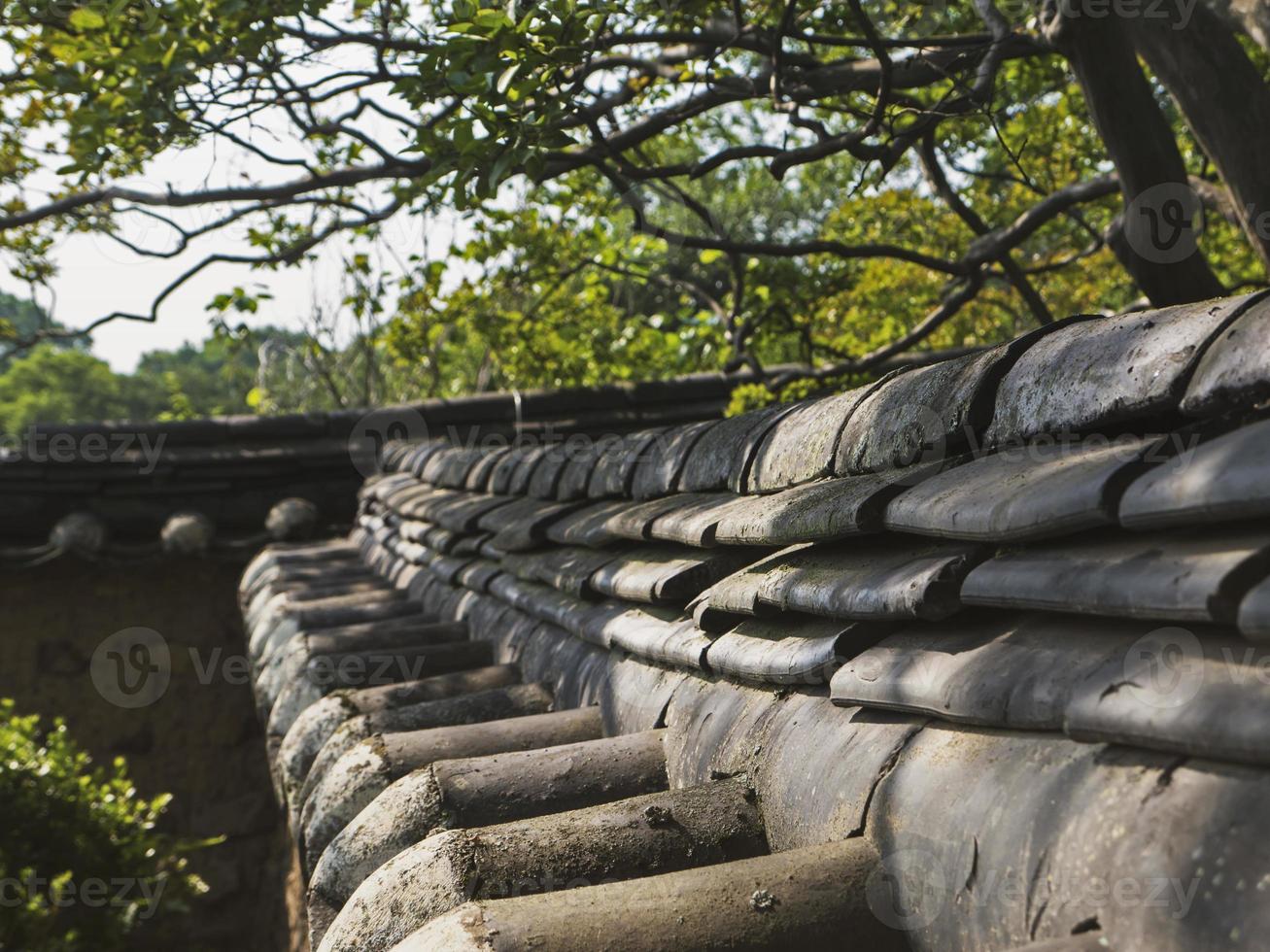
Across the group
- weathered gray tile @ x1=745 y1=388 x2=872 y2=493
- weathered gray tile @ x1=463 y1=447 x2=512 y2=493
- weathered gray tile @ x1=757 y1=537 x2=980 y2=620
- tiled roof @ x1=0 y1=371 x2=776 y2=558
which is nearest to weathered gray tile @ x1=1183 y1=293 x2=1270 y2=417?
weathered gray tile @ x1=757 y1=537 x2=980 y2=620

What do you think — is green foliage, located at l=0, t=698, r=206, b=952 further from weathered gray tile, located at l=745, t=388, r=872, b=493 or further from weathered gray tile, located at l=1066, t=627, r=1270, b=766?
weathered gray tile, located at l=1066, t=627, r=1270, b=766

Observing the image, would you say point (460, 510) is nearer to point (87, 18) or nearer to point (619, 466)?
point (619, 466)

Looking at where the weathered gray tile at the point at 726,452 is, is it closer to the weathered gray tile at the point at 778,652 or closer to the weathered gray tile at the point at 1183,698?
the weathered gray tile at the point at 778,652

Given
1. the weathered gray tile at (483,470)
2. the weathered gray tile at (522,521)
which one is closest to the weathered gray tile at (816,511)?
the weathered gray tile at (522,521)

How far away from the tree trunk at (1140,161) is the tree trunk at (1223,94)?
7 cm

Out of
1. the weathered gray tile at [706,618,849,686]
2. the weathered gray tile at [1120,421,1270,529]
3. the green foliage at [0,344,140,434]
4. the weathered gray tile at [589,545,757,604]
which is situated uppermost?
the green foliage at [0,344,140,434]

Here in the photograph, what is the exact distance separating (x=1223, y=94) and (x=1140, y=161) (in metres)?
0.22

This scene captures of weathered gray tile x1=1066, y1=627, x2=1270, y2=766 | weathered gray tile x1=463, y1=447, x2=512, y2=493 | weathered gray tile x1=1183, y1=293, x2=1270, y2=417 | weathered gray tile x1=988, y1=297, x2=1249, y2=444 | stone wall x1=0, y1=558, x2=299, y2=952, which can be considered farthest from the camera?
stone wall x1=0, y1=558, x2=299, y2=952

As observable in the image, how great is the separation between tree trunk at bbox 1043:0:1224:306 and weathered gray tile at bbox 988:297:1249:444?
1.64m

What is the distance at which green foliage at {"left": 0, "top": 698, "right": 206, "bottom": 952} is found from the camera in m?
4.30

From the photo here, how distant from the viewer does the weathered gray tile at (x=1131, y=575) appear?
707 millimetres

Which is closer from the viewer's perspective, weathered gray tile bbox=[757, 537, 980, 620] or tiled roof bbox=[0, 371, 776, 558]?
weathered gray tile bbox=[757, 537, 980, 620]

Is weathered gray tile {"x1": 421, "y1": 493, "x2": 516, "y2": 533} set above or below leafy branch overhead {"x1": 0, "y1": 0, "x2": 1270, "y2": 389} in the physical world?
below

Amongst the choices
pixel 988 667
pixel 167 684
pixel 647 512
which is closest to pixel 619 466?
pixel 647 512
